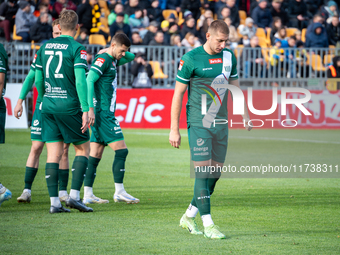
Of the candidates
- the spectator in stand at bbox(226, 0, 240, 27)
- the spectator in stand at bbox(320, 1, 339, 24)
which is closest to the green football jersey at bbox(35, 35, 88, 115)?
the spectator in stand at bbox(226, 0, 240, 27)

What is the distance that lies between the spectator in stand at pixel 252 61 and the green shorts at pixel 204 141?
1448 cm

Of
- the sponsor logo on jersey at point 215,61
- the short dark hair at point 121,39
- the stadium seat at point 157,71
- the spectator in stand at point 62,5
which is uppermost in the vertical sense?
the spectator in stand at point 62,5

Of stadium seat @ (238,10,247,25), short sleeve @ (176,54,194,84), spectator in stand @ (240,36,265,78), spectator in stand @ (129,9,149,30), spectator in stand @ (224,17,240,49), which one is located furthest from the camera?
stadium seat @ (238,10,247,25)

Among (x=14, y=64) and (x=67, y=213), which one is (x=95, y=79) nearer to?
(x=67, y=213)

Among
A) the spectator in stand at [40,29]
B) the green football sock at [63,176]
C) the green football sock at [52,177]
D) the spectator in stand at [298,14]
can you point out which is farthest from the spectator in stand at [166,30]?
the green football sock at [52,177]

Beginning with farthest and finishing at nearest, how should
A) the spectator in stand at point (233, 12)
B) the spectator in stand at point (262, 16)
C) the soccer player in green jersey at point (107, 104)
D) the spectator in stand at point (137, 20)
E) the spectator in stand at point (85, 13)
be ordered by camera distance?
the spectator in stand at point (262, 16) → the spectator in stand at point (233, 12) → the spectator in stand at point (137, 20) → the spectator in stand at point (85, 13) → the soccer player in green jersey at point (107, 104)

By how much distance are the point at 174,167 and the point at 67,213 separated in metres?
4.60

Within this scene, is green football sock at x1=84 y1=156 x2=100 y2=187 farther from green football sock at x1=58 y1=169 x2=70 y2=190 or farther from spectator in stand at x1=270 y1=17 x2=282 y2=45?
spectator in stand at x1=270 y1=17 x2=282 y2=45

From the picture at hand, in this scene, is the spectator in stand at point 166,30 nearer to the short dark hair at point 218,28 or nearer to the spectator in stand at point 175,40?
the spectator in stand at point 175,40

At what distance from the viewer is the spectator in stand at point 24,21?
760 inches

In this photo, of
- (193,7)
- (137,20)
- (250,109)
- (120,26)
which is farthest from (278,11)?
(120,26)

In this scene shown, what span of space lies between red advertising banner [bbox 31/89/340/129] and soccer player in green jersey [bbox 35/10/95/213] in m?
11.9

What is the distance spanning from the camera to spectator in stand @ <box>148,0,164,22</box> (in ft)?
72.3

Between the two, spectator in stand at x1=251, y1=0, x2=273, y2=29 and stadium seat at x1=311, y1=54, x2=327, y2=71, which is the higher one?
spectator in stand at x1=251, y1=0, x2=273, y2=29
